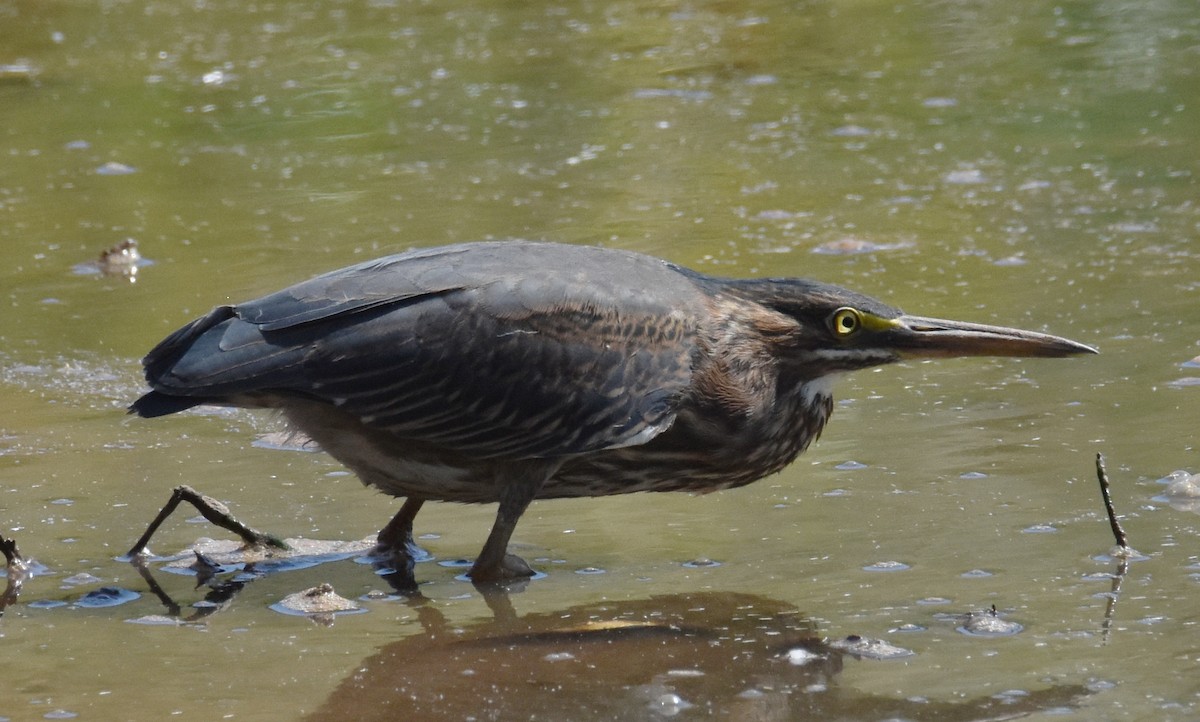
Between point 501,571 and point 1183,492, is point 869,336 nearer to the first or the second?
point 1183,492

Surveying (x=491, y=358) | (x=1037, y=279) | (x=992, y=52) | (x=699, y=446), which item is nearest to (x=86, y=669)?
(x=491, y=358)

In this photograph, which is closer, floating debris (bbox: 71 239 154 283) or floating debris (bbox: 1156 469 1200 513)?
floating debris (bbox: 1156 469 1200 513)

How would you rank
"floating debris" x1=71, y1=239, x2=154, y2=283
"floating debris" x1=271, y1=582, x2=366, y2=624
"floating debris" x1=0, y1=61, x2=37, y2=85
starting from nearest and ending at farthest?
"floating debris" x1=271, y1=582, x2=366, y2=624
"floating debris" x1=71, y1=239, x2=154, y2=283
"floating debris" x1=0, y1=61, x2=37, y2=85

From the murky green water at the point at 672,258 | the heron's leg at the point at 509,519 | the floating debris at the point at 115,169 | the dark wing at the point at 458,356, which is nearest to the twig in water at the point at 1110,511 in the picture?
the murky green water at the point at 672,258

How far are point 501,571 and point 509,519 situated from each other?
0.16 metres

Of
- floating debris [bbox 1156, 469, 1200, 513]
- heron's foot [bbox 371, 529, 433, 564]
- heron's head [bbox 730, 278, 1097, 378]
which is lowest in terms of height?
floating debris [bbox 1156, 469, 1200, 513]

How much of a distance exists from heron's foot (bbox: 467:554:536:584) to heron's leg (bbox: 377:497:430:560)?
1.04 feet

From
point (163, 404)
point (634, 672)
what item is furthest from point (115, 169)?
point (634, 672)

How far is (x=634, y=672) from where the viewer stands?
14.0 feet

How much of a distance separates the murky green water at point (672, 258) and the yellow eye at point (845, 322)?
48cm

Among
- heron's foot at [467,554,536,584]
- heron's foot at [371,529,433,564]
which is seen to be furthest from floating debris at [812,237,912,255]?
heron's foot at [467,554,536,584]

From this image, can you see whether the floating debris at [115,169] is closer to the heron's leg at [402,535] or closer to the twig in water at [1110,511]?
the heron's leg at [402,535]

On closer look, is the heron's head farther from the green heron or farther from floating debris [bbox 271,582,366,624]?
floating debris [bbox 271,582,366,624]

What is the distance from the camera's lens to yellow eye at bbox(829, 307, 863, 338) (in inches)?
211
